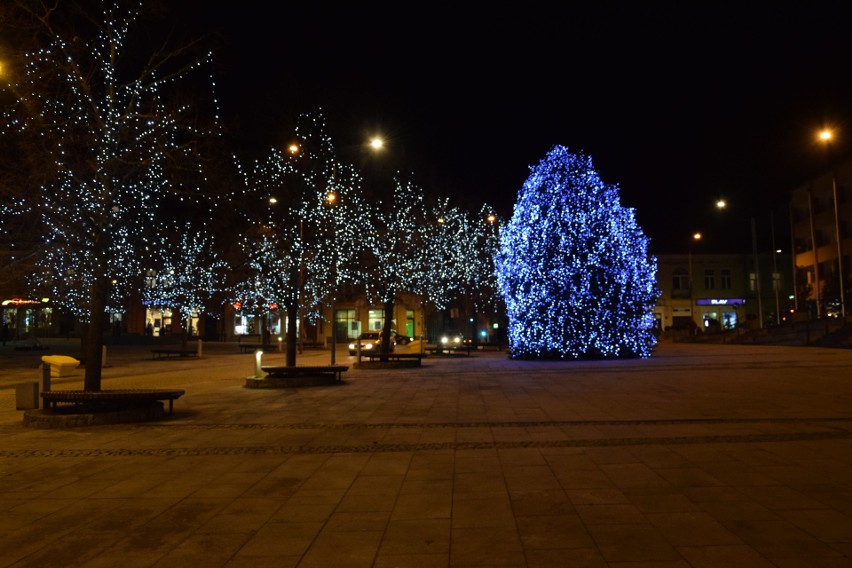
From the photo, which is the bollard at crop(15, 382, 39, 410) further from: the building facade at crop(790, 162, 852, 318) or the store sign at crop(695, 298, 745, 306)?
the store sign at crop(695, 298, 745, 306)

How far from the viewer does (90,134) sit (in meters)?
13.2

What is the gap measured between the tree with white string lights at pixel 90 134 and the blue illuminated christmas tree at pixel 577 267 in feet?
55.0

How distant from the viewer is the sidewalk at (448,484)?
530 centimetres

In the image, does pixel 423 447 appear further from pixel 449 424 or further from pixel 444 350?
pixel 444 350

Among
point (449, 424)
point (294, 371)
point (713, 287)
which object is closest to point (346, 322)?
point (713, 287)

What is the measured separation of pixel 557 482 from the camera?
7355mm

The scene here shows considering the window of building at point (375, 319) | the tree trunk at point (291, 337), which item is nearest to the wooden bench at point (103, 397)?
the tree trunk at point (291, 337)

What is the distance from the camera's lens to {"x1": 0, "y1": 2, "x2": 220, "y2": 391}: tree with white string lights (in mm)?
12188

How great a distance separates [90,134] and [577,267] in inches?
759

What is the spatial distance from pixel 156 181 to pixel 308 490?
9220mm

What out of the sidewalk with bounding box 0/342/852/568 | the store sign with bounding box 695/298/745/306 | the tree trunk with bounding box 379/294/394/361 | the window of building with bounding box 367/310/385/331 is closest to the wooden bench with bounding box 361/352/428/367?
the tree trunk with bounding box 379/294/394/361

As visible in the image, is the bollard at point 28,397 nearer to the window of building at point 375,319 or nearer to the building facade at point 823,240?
the building facade at point 823,240

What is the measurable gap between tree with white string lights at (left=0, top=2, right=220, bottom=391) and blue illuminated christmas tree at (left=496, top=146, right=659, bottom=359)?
1676 centimetres

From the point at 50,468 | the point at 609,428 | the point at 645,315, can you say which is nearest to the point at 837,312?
the point at 645,315
